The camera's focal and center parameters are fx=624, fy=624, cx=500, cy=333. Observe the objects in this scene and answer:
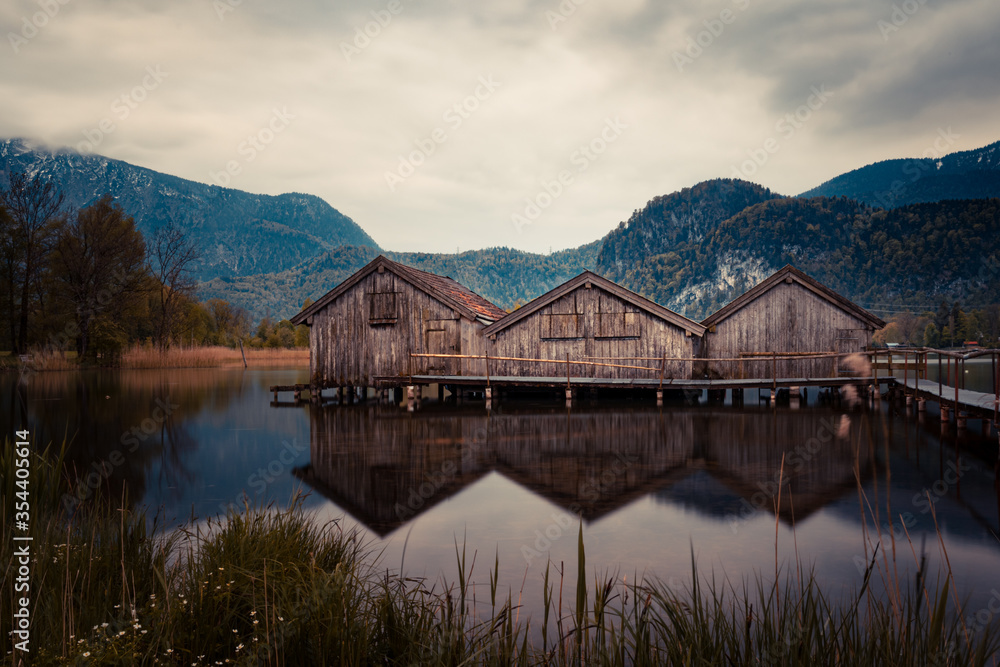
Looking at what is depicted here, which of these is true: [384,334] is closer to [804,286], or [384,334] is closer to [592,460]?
[592,460]

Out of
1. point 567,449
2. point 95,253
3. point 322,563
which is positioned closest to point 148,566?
point 322,563

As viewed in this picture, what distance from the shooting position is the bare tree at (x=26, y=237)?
46344mm

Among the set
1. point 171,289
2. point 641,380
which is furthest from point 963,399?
point 171,289

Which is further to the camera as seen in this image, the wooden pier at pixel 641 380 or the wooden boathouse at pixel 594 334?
the wooden boathouse at pixel 594 334

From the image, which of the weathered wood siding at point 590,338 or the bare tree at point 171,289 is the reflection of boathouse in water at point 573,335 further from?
the bare tree at point 171,289

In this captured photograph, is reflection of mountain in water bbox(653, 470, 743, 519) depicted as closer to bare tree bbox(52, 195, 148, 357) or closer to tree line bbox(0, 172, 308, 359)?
tree line bbox(0, 172, 308, 359)

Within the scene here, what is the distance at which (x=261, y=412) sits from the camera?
27.1 m

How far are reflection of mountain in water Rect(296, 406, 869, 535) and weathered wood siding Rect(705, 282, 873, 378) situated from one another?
674cm

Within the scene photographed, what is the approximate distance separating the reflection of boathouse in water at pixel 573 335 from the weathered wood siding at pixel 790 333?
0.16 feet

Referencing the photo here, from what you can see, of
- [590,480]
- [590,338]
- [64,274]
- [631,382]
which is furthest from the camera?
[64,274]

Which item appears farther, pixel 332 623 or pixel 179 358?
pixel 179 358

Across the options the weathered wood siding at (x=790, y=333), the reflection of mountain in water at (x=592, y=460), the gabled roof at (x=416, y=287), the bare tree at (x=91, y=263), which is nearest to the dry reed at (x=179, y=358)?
the bare tree at (x=91, y=263)

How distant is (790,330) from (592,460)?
63.6 feet

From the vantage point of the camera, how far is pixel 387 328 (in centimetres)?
3075
